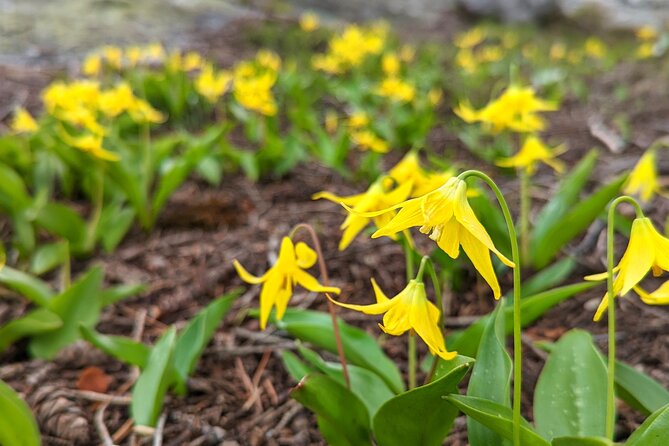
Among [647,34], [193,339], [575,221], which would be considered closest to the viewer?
[193,339]

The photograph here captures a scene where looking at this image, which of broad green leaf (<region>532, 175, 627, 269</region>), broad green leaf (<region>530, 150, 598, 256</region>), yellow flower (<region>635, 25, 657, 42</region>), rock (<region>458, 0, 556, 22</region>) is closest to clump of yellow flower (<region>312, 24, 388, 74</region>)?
yellow flower (<region>635, 25, 657, 42</region>)

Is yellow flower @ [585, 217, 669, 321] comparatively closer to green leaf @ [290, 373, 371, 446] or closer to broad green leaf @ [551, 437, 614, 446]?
broad green leaf @ [551, 437, 614, 446]

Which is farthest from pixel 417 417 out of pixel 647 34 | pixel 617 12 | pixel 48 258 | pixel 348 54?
pixel 617 12

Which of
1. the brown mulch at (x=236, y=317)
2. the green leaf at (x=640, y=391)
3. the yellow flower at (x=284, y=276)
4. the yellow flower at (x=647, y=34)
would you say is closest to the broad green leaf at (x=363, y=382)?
the yellow flower at (x=284, y=276)

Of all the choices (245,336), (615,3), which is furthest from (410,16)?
(245,336)

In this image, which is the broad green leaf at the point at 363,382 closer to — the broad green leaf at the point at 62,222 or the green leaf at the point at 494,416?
the green leaf at the point at 494,416

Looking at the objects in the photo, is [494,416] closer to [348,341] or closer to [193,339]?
[348,341]
